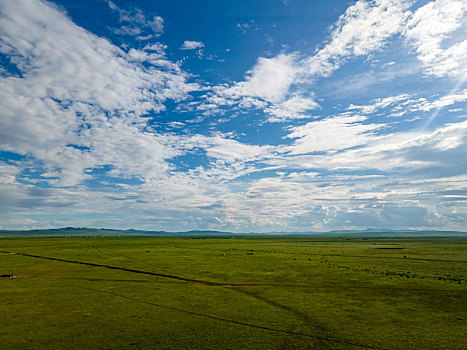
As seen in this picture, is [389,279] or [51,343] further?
[389,279]

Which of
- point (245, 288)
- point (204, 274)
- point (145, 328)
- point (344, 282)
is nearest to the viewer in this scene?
point (145, 328)

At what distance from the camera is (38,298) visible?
28.4 meters

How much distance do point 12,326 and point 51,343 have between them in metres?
5.25

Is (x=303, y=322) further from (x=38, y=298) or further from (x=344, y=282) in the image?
(x=38, y=298)

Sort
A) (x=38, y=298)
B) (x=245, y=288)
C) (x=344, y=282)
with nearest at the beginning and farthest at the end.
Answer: (x=38, y=298) → (x=245, y=288) → (x=344, y=282)

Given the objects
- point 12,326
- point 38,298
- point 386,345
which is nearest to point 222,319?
point 386,345

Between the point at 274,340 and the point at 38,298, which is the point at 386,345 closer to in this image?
the point at 274,340

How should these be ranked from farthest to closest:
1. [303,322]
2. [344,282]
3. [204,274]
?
[204,274]
[344,282]
[303,322]

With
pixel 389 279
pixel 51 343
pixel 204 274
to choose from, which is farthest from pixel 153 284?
pixel 389 279

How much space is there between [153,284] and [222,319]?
16294 millimetres

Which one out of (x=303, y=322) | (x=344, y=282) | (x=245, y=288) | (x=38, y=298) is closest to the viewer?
(x=303, y=322)

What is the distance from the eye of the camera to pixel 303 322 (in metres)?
21.9

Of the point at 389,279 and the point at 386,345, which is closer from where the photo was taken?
the point at 386,345

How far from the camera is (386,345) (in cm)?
1798
